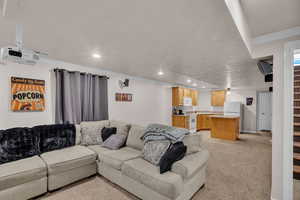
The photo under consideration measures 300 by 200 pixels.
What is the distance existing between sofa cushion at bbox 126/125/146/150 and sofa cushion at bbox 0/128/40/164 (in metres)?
1.61

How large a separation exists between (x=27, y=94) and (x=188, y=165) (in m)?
3.12

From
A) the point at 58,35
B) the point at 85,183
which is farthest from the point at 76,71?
the point at 85,183

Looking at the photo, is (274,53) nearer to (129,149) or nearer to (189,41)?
(189,41)

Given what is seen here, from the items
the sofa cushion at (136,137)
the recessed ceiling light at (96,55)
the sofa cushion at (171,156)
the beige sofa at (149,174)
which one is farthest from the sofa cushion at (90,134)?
the sofa cushion at (171,156)

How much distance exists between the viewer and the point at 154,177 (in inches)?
69.2

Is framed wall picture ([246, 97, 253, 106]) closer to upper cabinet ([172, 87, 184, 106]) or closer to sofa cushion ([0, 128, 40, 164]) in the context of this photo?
upper cabinet ([172, 87, 184, 106])

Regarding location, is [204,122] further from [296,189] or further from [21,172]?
[21,172]

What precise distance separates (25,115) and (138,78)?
3064 millimetres

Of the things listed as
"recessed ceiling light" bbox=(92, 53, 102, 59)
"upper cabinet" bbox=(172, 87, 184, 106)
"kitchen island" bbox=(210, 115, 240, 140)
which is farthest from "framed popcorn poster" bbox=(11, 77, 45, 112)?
"kitchen island" bbox=(210, 115, 240, 140)

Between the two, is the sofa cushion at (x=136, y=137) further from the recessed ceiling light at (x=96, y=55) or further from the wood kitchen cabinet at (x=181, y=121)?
the wood kitchen cabinet at (x=181, y=121)

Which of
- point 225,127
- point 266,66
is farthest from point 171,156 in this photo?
point 225,127

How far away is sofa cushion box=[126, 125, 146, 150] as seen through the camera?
2.69 meters

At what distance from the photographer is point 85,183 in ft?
7.98

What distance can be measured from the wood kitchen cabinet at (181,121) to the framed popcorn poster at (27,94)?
465 cm
